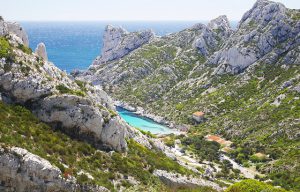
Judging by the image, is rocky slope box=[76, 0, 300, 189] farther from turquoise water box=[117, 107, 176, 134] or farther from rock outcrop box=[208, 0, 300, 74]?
turquoise water box=[117, 107, 176, 134]

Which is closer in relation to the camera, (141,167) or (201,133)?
(141,167)

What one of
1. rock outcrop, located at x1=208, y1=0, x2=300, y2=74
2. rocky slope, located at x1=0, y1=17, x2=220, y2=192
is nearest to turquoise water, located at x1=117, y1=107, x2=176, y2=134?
rock outcrop, located at x1=208, y1=0, x2=300, y2=74

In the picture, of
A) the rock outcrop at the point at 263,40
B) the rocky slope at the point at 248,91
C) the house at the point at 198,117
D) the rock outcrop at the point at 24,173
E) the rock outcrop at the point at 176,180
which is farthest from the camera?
the rock outcrop at the point at 263,40

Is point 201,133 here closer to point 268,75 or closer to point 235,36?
point 268,75

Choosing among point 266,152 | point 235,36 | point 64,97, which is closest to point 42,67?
point 64,97

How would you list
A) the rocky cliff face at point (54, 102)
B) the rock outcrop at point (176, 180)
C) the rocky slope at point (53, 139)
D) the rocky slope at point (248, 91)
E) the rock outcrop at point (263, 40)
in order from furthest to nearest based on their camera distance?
1. the rock outcrop at point (263, 40)
2. the rocky slope at point (248, 91)
3. the rock outcrop at point (176, 180)
4. the rocky cliff face at point (54, 102)
5. the rocky slope at point (53, 139)

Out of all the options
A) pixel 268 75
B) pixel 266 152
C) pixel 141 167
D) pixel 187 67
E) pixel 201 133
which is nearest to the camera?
pixel 141 167

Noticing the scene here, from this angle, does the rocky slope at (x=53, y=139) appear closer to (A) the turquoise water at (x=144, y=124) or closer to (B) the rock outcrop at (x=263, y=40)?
(A) the turquoise water at (x=144, y=124)

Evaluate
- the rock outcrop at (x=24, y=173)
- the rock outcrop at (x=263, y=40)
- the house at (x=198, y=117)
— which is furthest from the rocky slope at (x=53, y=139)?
the rock outcrop at (x=263, y=40)

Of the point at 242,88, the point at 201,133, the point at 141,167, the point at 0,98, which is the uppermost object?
the point at 0,98
